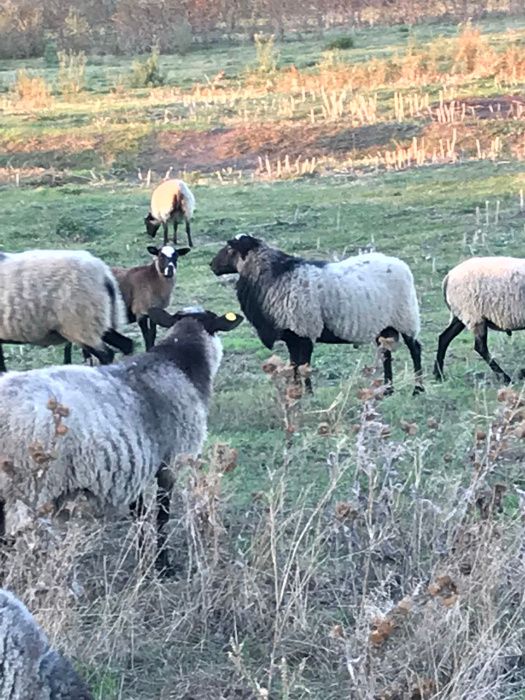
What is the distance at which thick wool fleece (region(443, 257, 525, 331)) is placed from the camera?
9258 millimetres

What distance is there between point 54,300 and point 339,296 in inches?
91.7

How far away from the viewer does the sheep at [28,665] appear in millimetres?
3359

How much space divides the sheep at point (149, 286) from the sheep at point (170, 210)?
4603mm

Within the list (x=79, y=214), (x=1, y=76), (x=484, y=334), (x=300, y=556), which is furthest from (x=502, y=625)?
(x=1, y=76)

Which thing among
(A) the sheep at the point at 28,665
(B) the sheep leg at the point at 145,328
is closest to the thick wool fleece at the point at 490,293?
(B) the sheep leg at the point at 145,328

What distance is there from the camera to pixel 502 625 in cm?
432

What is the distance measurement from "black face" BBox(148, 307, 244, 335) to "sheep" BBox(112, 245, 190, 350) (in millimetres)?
5341

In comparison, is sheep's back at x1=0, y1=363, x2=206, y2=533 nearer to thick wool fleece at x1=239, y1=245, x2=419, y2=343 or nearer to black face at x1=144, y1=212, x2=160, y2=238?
thick wool fleece at x1=239, y1=245, x2=419, y2=343

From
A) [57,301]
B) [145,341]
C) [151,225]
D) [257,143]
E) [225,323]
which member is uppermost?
[225,323]

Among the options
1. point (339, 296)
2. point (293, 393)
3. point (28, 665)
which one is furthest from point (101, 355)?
point (28, 665)

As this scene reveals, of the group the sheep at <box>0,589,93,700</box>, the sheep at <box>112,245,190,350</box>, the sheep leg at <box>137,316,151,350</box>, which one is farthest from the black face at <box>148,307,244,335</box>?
the sheep at <box>112,245,190,350</box>

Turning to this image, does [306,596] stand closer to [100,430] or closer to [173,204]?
[100,430]

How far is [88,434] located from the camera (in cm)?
468

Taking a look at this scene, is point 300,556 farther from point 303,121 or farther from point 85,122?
point 85,122
